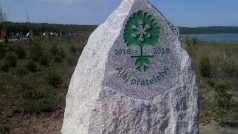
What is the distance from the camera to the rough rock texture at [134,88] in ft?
20.3

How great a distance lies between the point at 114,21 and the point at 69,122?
4.78 feet

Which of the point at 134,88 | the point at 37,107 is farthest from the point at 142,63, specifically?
the point at 37,107

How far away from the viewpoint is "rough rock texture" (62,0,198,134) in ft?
20.3

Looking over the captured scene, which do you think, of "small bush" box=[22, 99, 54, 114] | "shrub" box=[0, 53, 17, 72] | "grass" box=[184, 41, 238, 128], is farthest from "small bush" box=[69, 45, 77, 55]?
"small bush" box=[22, 99, 54, 114]

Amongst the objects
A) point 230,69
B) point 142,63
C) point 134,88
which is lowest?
point 230,69

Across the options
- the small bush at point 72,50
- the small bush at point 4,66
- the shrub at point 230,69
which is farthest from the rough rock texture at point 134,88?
the small bush at point 72,50

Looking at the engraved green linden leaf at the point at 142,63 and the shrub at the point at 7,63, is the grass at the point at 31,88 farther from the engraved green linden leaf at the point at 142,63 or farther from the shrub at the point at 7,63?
the engraved green linden leaf at the point at 142,63

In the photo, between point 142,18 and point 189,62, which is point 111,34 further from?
point 189,62

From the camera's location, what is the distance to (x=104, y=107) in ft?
20.2

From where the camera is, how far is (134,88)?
6285mm

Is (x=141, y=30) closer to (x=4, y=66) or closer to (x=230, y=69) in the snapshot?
(x=4, y=66)

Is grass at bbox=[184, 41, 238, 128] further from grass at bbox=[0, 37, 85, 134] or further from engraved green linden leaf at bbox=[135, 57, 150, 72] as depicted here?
engraved green linden leaf at bbox=[135, 57, 150, 72]

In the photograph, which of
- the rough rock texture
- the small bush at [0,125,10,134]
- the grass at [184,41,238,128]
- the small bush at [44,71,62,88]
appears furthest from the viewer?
the small bush at [44,71,62,88]

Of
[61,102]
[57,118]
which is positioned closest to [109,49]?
[57,118]
